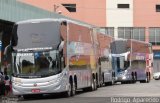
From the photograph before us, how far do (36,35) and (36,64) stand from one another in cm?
132

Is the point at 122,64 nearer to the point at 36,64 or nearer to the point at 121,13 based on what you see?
the point at 36,64

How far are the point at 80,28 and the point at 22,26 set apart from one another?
4.89m

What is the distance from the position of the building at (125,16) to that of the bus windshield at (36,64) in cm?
5534

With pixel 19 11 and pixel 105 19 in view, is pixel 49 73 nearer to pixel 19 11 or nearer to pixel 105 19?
pixel 19 11

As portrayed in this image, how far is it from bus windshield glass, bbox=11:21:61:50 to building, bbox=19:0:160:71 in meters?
55.0

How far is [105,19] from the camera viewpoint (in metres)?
82.2

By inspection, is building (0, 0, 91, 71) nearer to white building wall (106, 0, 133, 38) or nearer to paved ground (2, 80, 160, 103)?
paved ground (2, 80, 160, 103)

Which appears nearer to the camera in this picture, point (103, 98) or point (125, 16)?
point (103, 98)

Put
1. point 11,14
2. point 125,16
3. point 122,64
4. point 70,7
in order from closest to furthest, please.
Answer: point 11,14 < point 122,64 < point 70,7 < point 125,16

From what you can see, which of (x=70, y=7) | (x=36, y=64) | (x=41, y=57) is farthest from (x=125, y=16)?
(x=36, y=64)

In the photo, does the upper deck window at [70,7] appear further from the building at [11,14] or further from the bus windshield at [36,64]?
the bus windshield at [36,64]

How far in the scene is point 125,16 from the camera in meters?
82.2

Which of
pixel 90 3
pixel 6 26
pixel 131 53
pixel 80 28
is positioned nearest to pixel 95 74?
pixel 80 28

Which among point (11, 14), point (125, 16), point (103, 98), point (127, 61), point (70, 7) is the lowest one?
point (103, 98)
